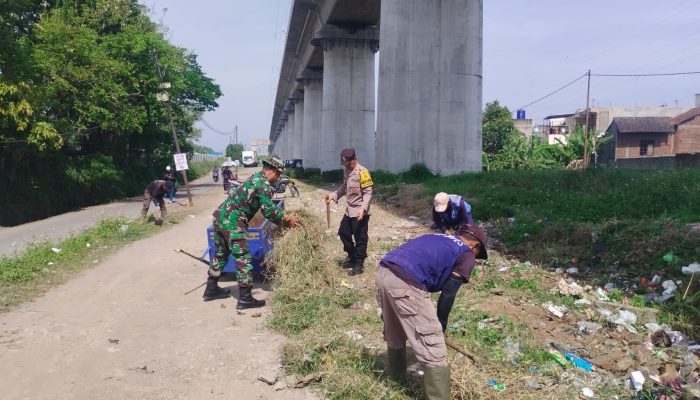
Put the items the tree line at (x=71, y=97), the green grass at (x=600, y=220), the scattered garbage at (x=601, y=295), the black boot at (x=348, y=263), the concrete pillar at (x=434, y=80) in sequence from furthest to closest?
the concrete pillar at (x=434, y=80), the tree line at (x=71, y=97), the black boot at (x=348, y=263), the green grass at (x=600, y=220), the scattered garbage at (x=601, y=295)

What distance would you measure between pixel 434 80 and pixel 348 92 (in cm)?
1412

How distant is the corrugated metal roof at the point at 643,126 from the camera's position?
145 ft

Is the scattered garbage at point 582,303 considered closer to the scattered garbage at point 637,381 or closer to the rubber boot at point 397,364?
the scattered garbage at point 637,381

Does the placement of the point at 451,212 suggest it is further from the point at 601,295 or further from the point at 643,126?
the point at 643,126

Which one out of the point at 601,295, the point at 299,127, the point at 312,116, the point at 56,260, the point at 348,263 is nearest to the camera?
the point at 601,295

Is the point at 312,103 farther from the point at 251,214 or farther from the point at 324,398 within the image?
the point at 324,398

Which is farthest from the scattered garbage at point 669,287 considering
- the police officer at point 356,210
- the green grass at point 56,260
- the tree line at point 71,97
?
the tree line at point 71,97

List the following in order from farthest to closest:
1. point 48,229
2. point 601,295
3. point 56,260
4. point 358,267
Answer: point 48,229 → point 56,260 → point 358,267 → point 601,295

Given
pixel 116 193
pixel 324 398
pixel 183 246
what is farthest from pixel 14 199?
pixel 324 398

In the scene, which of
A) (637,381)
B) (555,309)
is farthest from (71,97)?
(637,381)

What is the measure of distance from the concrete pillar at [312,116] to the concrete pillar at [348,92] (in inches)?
389

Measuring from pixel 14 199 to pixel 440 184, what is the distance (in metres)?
15.5

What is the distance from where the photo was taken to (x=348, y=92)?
34688 mm

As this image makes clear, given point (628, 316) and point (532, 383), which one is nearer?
point (532, 383)
